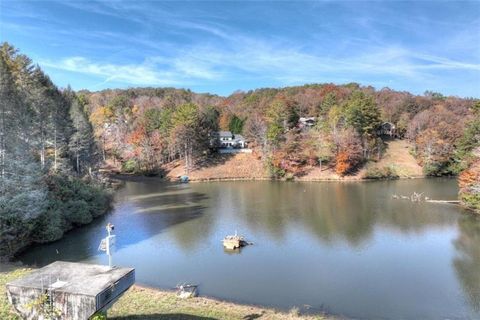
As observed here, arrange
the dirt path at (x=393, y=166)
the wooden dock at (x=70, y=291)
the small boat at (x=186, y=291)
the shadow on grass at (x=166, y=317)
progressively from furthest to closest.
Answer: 1. the dirt path at (x=393, y=166)
2. the small boat at (x=186, y=291)
3. the shadow on grass at (x=166, y=317)
4. the wooden dock at (x=70, y=291)

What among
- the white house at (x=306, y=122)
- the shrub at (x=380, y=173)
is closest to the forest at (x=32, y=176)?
the shrub at (x=380, y=173)

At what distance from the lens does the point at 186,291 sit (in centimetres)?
1591

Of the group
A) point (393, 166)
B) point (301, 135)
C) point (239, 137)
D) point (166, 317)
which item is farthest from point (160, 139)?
point (166, 317)

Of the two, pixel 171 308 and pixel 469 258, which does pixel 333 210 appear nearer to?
pixel 469 258

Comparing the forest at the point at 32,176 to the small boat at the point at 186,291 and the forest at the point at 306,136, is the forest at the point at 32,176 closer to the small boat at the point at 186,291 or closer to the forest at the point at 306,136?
the small boat at the point at 186,291

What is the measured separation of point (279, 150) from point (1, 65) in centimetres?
4079

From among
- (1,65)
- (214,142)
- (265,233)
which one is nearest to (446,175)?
(214,142)

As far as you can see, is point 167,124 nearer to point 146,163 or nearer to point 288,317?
point 146,163

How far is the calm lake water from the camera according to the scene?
1573 cm

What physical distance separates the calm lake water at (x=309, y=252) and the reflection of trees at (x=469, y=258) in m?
0.06

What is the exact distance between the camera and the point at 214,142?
213 feet

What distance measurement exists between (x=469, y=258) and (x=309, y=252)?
338 inches

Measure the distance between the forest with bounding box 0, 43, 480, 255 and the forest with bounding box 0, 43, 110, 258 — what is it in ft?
0.23

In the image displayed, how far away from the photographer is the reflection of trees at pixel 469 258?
1625 cm
